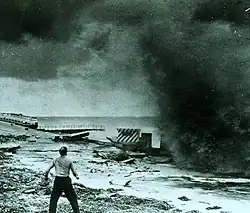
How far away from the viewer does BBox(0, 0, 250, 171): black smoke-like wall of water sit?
696 centimetres

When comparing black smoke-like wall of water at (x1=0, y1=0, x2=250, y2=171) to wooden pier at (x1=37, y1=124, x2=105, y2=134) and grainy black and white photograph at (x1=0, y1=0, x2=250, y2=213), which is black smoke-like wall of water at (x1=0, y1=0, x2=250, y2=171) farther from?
wooden pier at (x1=37, y1=124, x2=105, y2=134)

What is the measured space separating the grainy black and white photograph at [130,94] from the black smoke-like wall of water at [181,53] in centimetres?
2

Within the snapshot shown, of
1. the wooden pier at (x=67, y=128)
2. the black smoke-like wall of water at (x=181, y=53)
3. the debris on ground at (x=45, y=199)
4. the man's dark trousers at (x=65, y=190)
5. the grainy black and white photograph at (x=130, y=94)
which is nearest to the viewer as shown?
the man's dark trousers at (x=65, y=190)

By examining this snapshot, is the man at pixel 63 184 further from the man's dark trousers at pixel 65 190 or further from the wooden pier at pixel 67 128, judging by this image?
the wooden pier at pixel 67 128

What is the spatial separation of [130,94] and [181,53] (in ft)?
3.89

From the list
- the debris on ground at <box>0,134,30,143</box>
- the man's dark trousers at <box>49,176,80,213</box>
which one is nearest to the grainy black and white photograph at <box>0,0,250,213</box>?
the debris on ground at <box>0,134,30,143</box>

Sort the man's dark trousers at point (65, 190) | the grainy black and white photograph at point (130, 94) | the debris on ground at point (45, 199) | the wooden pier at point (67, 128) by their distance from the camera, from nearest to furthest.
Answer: the man's dark trousers at point (65, 190) < the debris on ground at point (45, 199) < the grainy black and white photograph at point (130, 94) < the wooden pier at point (67, 128)

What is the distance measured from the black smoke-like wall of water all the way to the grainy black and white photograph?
2 centimetres

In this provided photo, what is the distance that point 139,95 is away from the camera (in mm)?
7105

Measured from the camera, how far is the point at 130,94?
7078mm

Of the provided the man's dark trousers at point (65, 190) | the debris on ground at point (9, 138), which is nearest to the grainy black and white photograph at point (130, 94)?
the debris on ground at point (9, 138)

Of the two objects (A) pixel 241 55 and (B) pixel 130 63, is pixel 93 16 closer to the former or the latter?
(B) pixel 130 63

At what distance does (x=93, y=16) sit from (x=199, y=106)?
2.36 m

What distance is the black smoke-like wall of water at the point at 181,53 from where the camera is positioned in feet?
22.8
